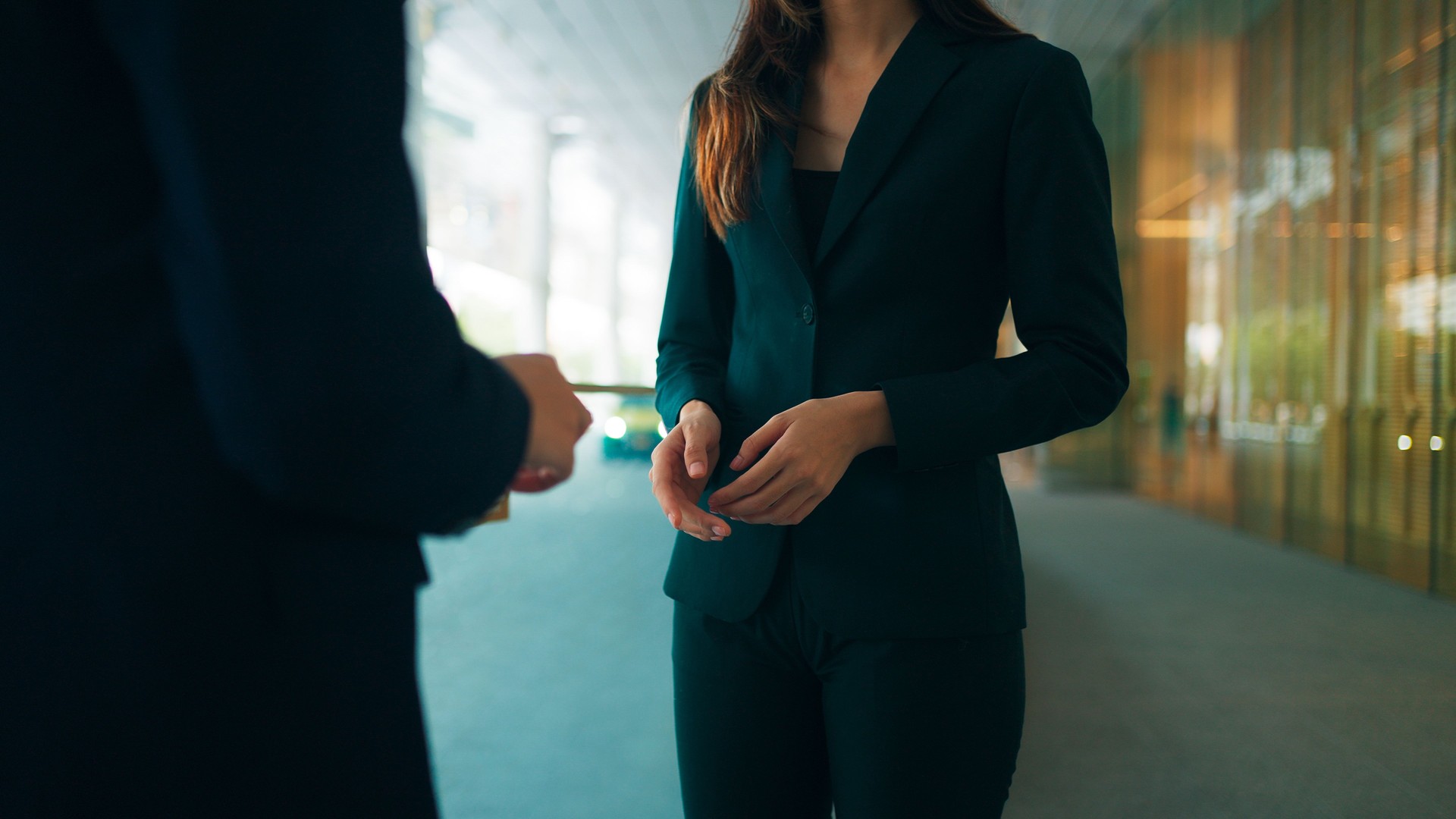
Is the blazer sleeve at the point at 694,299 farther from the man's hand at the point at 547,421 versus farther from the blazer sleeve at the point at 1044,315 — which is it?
the man's hand at the point at 547,421

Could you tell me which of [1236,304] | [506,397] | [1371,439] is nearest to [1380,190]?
[1371,439]

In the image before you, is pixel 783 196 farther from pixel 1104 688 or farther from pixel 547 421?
pixel 1104 688

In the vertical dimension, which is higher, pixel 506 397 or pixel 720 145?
pixel 720 145

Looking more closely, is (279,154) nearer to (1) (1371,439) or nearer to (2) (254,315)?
(2) (254,315)

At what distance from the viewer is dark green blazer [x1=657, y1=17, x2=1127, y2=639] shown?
2.53 feet

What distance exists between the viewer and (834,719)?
0.81 m

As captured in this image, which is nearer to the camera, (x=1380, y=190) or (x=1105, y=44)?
(x=1380, y=190)

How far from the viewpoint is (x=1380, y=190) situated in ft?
17.4

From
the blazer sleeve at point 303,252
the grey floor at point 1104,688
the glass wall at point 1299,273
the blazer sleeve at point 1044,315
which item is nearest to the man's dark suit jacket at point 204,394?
the blazer sleeve at point 303,252

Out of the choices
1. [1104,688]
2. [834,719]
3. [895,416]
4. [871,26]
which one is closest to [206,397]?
[895,416]

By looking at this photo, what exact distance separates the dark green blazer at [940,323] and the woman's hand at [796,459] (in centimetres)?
4

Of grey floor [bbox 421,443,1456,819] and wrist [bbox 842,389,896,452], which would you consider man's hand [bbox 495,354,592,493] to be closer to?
wrist [bbox 842,389,896,452]

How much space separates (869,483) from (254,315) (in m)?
0.57

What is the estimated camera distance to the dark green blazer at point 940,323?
770mm
